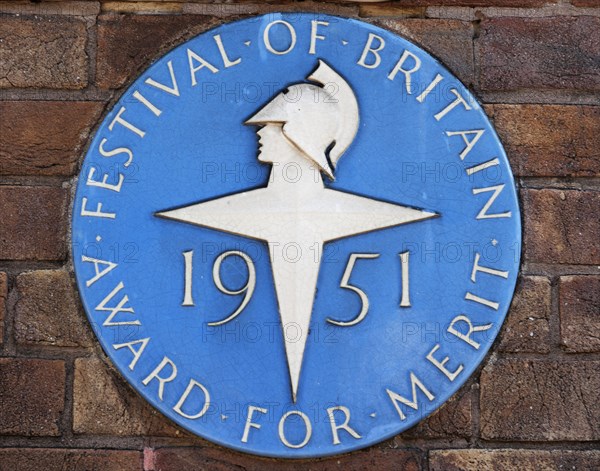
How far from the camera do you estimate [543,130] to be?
1.42 meters

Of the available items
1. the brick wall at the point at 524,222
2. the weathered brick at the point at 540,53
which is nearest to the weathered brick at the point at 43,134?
the brick wall at the point at 524,222

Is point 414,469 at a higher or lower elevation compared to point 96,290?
lower

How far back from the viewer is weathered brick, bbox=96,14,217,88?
1.43 meters

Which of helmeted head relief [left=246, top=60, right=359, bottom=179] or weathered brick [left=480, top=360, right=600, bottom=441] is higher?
helmeted head relief [left=246, top=60, right=359, bottom=179]

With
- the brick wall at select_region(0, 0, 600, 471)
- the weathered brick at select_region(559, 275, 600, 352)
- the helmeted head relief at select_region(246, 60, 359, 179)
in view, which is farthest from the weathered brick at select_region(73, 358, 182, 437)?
the weathered brick at select_region(559, 275, 600, 352)

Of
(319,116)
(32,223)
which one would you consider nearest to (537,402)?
(319,116)

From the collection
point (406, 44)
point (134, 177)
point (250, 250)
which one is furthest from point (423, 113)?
point (134, 177)

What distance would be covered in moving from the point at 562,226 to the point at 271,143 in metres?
0.45

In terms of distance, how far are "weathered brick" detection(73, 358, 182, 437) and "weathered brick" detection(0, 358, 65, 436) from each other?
1.1 inches

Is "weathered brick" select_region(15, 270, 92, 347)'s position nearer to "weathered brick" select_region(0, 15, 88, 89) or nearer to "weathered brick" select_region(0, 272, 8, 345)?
"weathered brick" select_region(0, 272, 8, 345)

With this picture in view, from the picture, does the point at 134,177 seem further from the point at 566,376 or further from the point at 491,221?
the point at 566,376

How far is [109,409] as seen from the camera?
4.48 ft

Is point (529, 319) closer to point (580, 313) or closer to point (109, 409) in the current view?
point (580, 313)

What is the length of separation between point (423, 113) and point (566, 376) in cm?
44
